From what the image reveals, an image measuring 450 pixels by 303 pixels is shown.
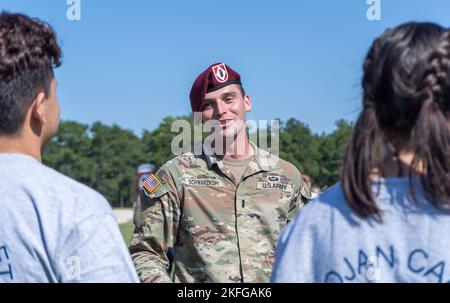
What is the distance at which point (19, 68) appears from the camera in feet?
6.84

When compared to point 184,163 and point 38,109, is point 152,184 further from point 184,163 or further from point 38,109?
point 38,109

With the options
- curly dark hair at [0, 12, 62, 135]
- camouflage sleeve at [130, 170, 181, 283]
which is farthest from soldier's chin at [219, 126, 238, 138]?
curly dark hair at [0, 12, 62, 135]

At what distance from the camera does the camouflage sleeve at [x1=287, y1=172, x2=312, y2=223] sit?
13.1 feet

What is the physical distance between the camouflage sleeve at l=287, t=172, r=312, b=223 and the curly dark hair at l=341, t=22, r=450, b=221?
6.87 feet

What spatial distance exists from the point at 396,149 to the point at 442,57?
317 mm

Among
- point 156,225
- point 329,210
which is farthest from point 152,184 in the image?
point 329,210

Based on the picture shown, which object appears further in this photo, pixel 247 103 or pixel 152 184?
pixel 247 103

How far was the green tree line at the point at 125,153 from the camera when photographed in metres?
99.0

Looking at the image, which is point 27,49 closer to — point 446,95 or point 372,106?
point 372,106

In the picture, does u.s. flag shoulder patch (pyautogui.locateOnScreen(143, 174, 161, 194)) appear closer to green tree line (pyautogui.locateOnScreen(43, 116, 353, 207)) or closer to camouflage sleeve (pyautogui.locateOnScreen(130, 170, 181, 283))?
camouflage sleeve (pyautogui.locateOnScreen(130, 170, 181, 283))

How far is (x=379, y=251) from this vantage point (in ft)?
6.17

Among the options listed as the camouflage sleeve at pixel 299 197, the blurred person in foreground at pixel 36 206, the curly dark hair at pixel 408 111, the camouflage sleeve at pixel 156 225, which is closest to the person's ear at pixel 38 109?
the blurred person in foreground at pixel 36 206

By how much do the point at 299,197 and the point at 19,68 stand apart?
94.3 inches

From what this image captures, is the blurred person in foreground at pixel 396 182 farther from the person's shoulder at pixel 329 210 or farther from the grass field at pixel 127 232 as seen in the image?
the grass field at pixel 127 232
